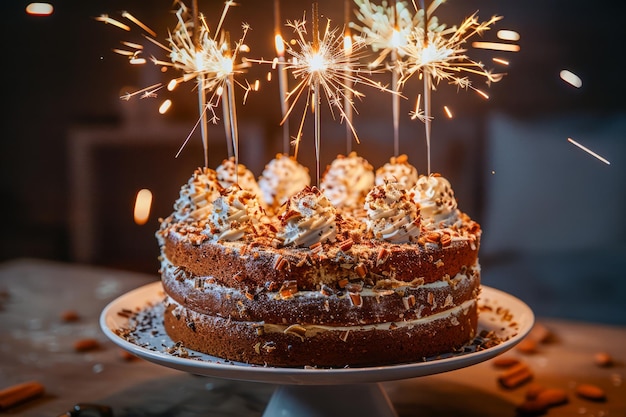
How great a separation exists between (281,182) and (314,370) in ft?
3.68

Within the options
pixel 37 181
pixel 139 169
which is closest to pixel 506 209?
pixel 139 169

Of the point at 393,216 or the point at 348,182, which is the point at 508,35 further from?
the point at 393,216

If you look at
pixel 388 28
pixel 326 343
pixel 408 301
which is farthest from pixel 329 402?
pixel 388 28

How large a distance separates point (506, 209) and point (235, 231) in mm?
2347

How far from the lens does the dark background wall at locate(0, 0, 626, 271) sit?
377cm

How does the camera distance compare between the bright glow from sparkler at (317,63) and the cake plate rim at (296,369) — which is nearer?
the cake plate rim at (296,369)

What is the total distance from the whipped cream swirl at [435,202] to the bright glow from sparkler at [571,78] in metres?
1.68

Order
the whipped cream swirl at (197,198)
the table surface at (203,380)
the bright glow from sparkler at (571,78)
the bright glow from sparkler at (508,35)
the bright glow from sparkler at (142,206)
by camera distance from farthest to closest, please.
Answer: the bright glow from sparkler at (142,206) → the bright glow from sparkler at (571,78) → the bright glow from sparkler at (508,35) → the table surface at (203,380) → the whipped cream swirl at (197,198)

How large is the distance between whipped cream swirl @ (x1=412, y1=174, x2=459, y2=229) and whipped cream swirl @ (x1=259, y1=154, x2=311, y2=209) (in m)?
0.62

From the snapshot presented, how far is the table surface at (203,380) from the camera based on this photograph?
268cm

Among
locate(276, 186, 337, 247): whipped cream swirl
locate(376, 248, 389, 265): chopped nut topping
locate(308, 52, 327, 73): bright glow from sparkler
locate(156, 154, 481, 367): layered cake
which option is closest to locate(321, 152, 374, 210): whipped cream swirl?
locate(156, 154, 481, 367): layered cake

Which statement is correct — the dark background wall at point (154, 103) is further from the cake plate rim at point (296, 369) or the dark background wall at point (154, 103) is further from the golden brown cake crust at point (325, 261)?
the cake plate rim at point (296, 369)

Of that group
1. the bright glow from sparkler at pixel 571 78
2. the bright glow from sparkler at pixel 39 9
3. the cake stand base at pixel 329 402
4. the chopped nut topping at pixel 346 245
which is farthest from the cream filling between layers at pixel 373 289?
the bright glow from sparkler at pixel 39 9

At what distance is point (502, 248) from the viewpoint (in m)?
4.22
